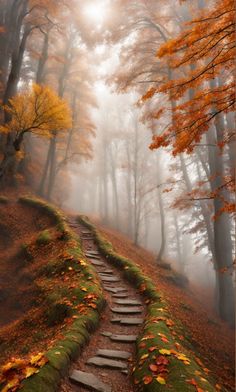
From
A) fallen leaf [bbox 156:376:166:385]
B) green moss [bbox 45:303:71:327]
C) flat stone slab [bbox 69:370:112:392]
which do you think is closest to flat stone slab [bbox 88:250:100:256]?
green moss [bbox 45:303:71:327]

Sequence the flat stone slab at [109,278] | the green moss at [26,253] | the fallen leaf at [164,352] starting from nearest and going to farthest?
the fallen leaf at [164,352]
the flat stone slab at [109,278]
the green moss at [26,253]

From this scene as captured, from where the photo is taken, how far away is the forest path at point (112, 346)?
3.47 m

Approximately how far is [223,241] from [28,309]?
6.81 m

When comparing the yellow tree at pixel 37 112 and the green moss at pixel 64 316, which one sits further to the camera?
the yellow tree at pixel 37 112

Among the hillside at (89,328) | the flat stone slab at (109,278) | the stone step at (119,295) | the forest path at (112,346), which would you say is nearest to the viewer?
the hillside at (89,328)

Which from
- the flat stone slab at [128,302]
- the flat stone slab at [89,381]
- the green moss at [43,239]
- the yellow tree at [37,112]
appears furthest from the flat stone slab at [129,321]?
the yellow tree at [37,112]

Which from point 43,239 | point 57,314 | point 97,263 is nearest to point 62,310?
point 57,314

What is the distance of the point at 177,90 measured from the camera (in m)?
4.48

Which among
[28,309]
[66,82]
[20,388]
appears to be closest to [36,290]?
[28,309]

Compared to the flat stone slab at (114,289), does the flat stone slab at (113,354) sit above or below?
below

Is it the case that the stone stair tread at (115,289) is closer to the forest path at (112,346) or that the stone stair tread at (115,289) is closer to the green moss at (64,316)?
the forest path at (112,346)

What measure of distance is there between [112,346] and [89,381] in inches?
46.7

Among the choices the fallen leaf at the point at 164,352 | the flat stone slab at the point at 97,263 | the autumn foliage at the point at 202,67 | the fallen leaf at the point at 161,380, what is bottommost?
the fallen leaf at the point at 161,380

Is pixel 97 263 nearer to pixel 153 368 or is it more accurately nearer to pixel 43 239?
pixel 43 239
